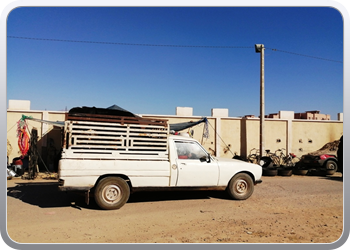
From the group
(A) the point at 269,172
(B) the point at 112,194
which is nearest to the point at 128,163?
(B) the point at 112,194

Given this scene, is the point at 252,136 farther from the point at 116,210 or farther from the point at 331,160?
the point at 116,210

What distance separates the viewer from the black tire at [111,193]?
589 cm

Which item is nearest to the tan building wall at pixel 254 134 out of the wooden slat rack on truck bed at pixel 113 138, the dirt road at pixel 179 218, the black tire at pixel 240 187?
the dirt road at pixel 179 218

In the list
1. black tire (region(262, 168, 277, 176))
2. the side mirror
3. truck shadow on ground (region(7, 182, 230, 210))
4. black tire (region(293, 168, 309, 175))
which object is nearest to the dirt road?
truck shadow on ground (region(7, 182, 230, 210))

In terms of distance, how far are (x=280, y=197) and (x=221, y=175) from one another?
1.96 metres

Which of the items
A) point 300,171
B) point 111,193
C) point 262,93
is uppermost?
point 262,93

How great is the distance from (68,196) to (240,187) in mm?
4430

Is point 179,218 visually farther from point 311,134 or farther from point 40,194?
point 311,134

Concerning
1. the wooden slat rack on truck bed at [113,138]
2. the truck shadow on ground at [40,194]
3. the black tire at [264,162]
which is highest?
the wooden slat rack on truck bed at [113,138]

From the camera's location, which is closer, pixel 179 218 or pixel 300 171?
pixel 179 218

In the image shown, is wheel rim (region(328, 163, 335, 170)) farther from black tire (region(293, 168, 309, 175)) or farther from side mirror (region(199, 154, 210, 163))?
side mirror (region(199, 154, 210, 163))

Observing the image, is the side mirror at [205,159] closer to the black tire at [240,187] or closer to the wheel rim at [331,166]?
the black tire at [240,187]

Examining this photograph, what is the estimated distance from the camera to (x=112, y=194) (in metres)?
6.00

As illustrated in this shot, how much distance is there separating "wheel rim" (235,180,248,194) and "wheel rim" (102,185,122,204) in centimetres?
293
